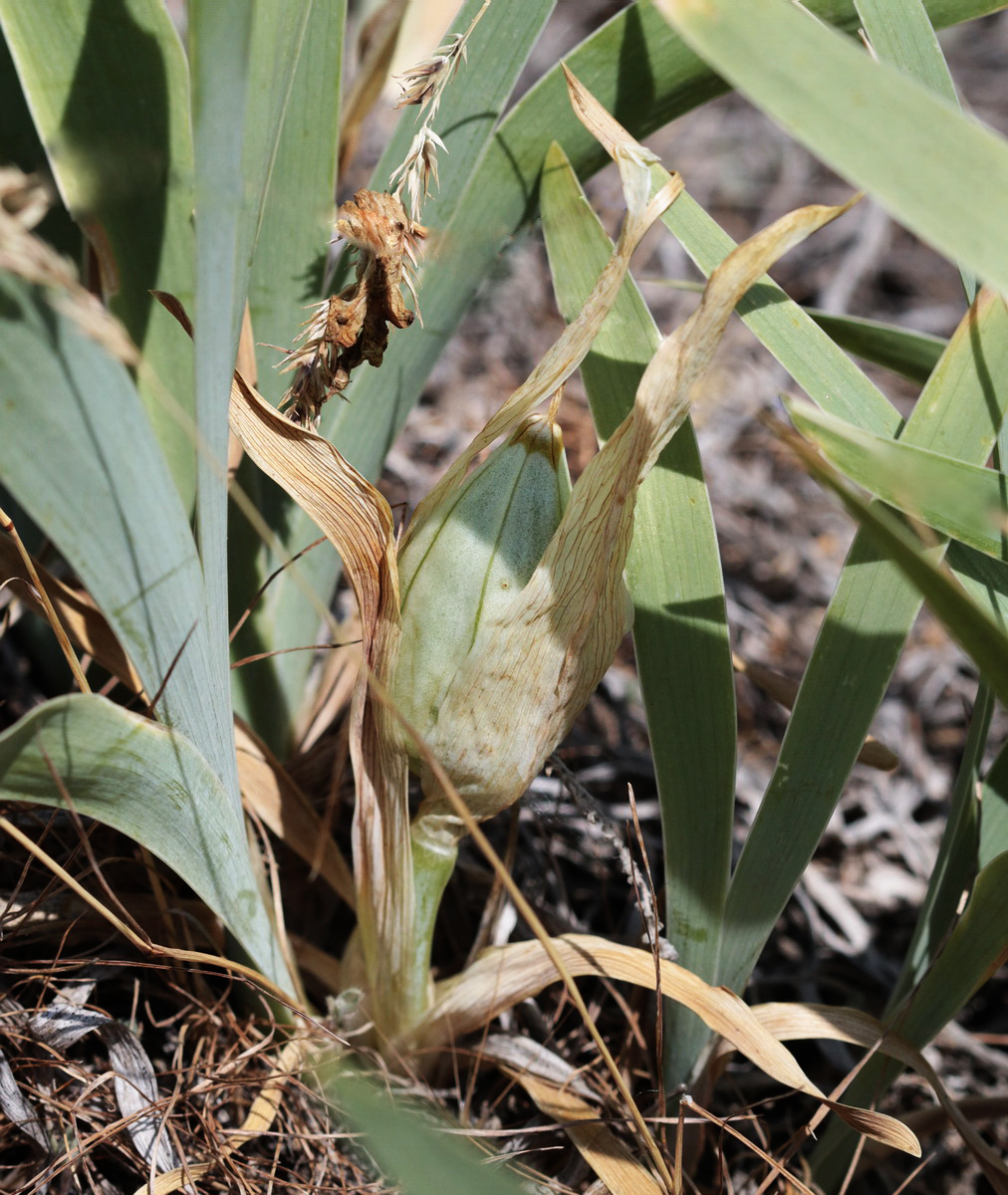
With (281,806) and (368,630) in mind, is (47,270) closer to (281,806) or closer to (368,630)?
(368,630)

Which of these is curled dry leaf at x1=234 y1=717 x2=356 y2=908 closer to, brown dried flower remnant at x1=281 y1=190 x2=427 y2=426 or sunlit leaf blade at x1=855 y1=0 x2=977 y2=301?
brown dried flower remnant at x1=281 y1=190 x2=427 y2=426

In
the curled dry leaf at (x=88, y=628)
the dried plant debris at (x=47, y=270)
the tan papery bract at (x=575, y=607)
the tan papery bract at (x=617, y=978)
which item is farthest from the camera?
the curled dry leaf at (x=88, y=628)

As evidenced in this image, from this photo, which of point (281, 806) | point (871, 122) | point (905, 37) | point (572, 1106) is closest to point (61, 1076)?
point (281, 806)

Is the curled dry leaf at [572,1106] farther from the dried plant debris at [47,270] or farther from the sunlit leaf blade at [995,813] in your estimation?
the dried plant debris at [47,270]

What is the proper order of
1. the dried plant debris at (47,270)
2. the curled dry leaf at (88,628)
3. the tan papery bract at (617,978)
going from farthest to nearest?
1. the curled dry leaf at (88,628)
2. the tan papery bract at (617,978)
3. the dried plant debris at (47,270)

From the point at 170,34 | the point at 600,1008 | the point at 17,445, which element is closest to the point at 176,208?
the point at 170,34

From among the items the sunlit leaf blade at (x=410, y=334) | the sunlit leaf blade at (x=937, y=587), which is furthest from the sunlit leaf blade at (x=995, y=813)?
the sunlit leaf blade at (x=410, y=334)

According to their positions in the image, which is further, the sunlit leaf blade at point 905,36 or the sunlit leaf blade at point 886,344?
the sunlit leaf blade at point 886,344
